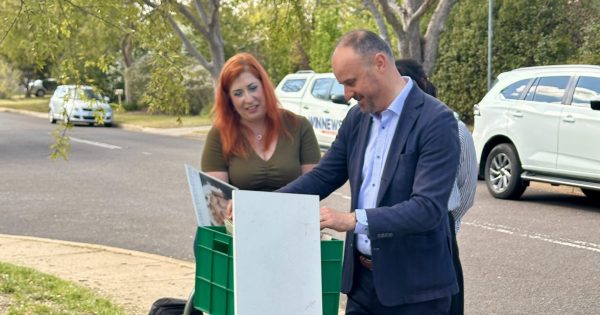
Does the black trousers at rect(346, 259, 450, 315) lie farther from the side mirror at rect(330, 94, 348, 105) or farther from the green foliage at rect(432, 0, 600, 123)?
the green foliage at rect(432, 0, 600, 123)

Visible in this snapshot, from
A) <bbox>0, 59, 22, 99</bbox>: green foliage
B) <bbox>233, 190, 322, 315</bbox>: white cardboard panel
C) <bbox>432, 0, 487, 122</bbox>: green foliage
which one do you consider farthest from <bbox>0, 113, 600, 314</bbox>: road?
<bbox>0, 59, 22, 99</bbox>: green foliage

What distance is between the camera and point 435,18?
1856cm

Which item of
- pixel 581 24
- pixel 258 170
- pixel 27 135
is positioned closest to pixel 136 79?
pixel 27 135

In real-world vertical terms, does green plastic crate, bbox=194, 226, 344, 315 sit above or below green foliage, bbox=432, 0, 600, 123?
below

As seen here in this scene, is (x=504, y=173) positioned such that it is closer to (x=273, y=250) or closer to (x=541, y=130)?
(x=541, y=130)

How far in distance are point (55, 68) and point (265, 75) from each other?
287 centimetres

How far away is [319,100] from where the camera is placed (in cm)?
1800

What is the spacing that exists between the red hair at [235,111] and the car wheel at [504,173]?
862 centimetres

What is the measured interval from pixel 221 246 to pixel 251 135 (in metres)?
1.29

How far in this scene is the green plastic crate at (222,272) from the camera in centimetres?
308

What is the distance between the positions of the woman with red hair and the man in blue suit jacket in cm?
96

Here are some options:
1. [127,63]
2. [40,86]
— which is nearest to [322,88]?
[127,63]

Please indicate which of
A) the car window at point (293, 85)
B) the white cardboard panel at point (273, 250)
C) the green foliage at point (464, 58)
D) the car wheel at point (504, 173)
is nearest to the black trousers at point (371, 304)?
the white cardboard panel at point (273, 250)

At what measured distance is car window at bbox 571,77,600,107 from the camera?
1154 cm
